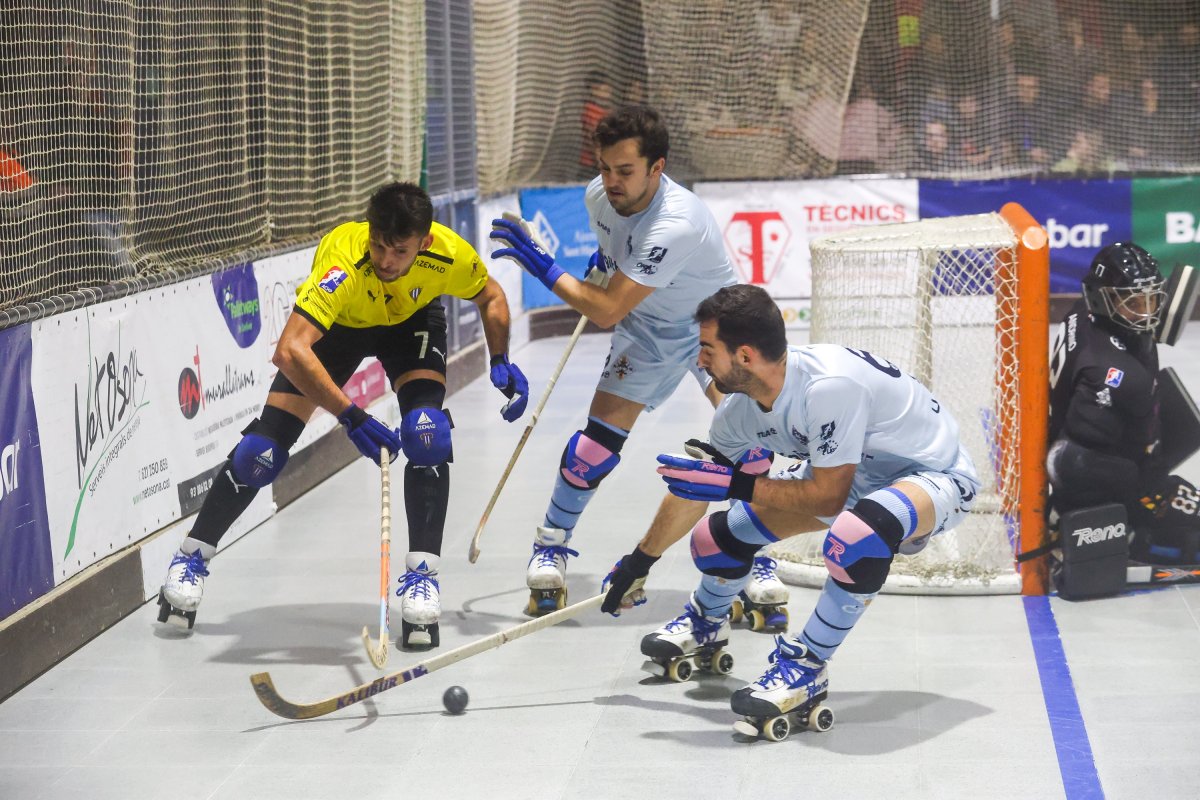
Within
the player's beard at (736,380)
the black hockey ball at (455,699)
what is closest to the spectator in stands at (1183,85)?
the player's beard at (736,380)

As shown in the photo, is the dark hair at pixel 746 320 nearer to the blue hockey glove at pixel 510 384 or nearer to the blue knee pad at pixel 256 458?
the blue hockey glove at pixel 510 384

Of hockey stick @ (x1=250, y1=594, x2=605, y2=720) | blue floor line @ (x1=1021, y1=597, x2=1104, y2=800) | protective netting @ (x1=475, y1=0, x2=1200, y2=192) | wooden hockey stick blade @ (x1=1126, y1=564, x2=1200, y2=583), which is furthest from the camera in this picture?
protective netting @ (x1=475, y1=0, x2=1200, y2=192)

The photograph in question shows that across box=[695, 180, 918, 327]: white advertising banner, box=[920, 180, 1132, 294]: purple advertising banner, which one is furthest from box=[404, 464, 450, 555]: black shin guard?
box=[920, 180, 1132, 294]: purple advertising banner

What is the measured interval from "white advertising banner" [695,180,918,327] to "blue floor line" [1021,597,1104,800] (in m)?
6.59

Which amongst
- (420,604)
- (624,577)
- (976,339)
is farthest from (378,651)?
(976,339)

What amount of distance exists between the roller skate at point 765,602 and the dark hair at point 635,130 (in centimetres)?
138

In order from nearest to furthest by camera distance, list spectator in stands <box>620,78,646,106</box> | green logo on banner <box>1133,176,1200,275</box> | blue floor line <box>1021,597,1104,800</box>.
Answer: blue floor line <box>1021,597,1104,800</box> < green logo on banner <box>1133,176,1200,275</box> < spectator in stands <box>620,78,646,106</box>

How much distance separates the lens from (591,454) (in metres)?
5.07

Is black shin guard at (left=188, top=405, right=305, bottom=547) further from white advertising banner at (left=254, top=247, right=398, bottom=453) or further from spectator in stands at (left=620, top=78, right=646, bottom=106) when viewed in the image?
spectator in stands at (left=620, top=78, right=646, bottom=106)

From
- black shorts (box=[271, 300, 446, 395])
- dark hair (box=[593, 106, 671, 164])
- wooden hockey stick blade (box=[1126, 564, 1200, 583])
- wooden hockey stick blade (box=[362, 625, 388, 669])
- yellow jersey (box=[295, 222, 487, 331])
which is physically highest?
dark hair (box=[593, 106, 671, 164])

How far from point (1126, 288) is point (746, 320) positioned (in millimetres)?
1847

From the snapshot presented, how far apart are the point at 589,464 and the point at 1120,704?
1.85m

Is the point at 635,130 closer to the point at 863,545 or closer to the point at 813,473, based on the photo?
the point at 813,473

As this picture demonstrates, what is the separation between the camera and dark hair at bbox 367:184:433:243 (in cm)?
434
